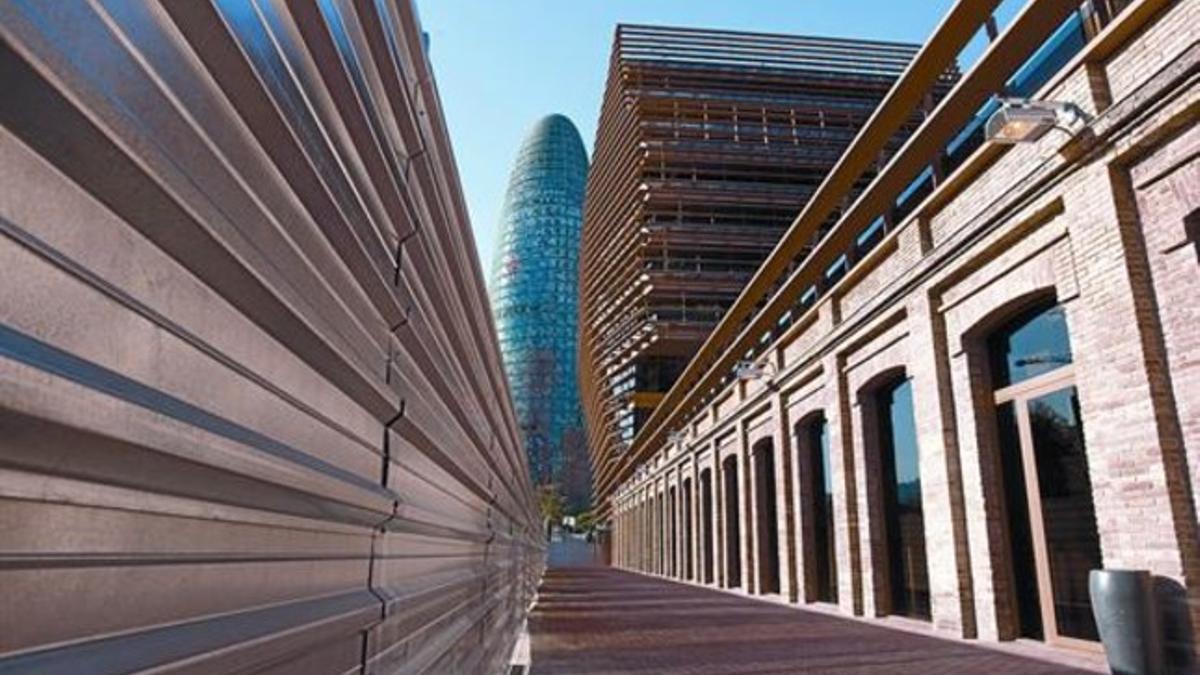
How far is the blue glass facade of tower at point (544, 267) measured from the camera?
4651 inches

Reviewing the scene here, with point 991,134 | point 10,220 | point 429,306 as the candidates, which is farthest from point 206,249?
point 991,134

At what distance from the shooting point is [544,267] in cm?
12319

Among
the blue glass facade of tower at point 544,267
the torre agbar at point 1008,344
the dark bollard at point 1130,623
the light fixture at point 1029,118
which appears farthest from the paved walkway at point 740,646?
the blue glass facade of tower at point 544,267

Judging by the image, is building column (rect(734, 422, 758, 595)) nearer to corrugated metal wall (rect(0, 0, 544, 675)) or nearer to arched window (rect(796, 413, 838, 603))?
arched window (rect(796, 413, 838, 603))

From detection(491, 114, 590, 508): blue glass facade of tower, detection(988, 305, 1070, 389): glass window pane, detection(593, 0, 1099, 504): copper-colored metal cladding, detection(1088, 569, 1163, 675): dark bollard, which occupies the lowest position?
detection(1088, 569, 1163, 675): dark bollard

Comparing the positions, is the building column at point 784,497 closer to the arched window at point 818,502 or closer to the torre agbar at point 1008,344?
the torre agbar at point 1008,344

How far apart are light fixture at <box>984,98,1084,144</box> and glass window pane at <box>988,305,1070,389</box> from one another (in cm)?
212

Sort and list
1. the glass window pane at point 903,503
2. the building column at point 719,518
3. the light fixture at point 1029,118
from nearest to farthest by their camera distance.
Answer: the light fixture at point 1029,118, the glass window pane at point 903,503, the building column at point 719,518

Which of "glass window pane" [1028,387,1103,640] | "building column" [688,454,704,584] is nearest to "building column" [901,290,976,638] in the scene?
"glass window pane" [1028,387,1103,640]

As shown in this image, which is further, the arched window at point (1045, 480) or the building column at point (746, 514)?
the building column at point (746, 514)

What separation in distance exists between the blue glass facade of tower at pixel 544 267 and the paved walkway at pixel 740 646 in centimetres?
9524

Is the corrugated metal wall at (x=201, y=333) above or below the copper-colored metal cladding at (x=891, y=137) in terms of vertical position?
below

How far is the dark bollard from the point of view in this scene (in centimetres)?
707

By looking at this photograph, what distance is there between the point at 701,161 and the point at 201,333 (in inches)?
1683
